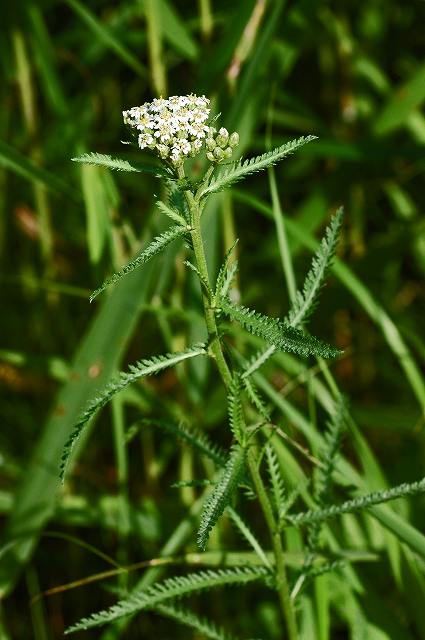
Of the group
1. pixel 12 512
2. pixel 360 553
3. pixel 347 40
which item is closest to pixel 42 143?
pixel 347 40

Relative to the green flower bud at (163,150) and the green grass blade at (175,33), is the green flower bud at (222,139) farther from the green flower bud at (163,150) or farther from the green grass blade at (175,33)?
the green grass blade at (175,33)

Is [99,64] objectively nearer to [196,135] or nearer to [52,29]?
[52,29]

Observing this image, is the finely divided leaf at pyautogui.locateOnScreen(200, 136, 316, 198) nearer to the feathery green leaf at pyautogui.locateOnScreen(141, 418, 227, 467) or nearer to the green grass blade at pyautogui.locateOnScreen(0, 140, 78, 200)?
the feathery green leaf at pyautogui.locateOnScreen(141, 418, 227, 467)

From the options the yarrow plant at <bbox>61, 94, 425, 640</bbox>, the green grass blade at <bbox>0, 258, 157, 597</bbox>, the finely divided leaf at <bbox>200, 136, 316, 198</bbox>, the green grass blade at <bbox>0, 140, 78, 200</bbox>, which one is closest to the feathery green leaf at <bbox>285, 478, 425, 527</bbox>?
the yarrow plant at <bbox>61, 94, 425, 640</bbox>

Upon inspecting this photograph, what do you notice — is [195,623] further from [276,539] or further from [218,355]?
[218,355]

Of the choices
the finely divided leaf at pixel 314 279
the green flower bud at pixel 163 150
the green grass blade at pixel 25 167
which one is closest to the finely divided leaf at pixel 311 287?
the finely divided leaf at pixel 314 279

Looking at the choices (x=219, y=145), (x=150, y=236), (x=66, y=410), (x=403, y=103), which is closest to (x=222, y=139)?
(x=219, y=145)
